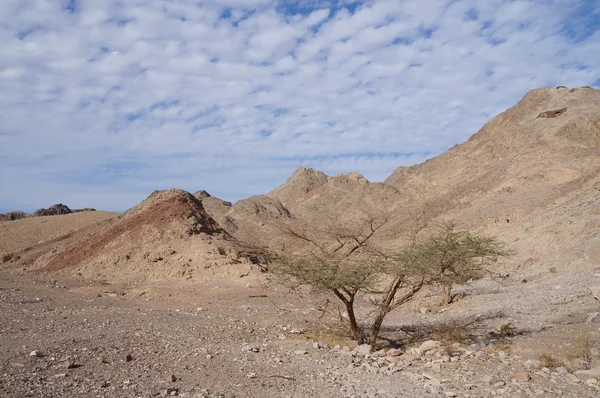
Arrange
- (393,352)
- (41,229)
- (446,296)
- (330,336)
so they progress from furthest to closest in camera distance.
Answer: (41,229), (446,296), (330,336), (393,352)

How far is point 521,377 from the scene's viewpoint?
301 inches

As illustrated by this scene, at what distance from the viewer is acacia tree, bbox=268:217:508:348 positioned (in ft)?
34.7

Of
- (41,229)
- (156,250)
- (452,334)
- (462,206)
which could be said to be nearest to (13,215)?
(41,229)

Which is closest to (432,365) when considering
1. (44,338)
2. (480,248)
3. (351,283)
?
(351,283)

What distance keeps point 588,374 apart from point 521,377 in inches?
37.9

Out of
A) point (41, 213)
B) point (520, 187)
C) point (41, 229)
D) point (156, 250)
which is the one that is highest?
point (41, 213)

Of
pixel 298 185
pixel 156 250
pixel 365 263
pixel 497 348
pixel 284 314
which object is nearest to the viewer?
pixel 497 348

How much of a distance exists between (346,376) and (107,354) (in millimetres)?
4342

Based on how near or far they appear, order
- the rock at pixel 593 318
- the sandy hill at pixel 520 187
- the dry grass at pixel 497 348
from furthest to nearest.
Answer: the sandy hill at pixel 520 187
the rock at pixel 593 318
the dry grass at pixel 497 348

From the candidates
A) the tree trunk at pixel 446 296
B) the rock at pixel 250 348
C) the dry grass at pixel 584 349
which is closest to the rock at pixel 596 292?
the dry grass at pixel 584 349

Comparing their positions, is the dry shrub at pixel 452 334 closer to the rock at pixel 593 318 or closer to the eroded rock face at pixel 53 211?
the rock at pixel 593 318

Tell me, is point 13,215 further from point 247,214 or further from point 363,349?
point 363,349

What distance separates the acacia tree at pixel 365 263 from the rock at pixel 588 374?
370 centimetres

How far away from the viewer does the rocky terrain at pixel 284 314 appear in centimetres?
775
